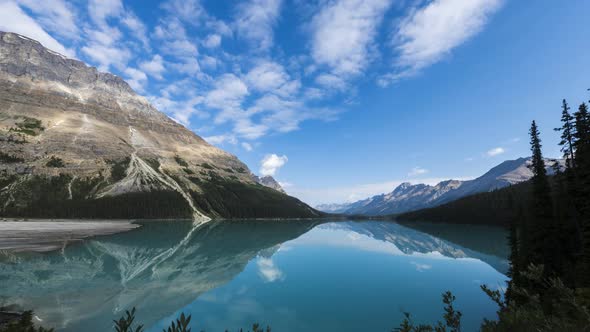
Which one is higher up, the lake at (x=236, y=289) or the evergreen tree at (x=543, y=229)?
the evergreen tree at (x=543, y=229)

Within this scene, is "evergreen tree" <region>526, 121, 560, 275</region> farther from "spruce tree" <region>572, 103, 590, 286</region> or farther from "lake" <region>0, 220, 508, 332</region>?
"lake" <region>0, 220, 508, 332</region>

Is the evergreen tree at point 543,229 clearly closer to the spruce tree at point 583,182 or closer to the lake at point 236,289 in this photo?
the spruce tree at point 583,182

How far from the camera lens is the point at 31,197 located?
646ft

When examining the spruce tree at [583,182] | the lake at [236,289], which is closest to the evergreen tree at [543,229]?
the spruce tree at [583,182]

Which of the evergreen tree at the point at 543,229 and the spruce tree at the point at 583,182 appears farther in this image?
the evergreen tree at the point at 543,229

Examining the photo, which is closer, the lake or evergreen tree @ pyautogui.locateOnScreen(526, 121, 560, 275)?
the lake

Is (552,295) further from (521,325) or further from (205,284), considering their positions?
(205,284)

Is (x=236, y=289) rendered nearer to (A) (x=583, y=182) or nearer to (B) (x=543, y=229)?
(B) (x=543, y=229)

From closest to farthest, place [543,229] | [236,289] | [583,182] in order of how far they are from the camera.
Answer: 1. [583,182]
2. [543,229]
3. [236,289]

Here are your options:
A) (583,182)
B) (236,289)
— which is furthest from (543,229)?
(236,289)

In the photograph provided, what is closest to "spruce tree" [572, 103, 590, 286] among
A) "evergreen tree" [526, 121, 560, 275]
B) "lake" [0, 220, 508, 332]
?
"evergreen tree" [526, 121, 560, 275]

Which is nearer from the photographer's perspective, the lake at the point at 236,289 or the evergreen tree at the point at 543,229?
the lake at the point at 236,289

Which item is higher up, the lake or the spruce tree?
the spruce tree

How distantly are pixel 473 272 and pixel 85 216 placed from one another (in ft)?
747
